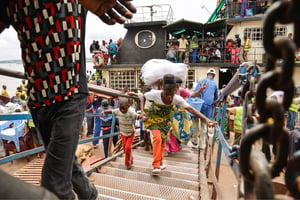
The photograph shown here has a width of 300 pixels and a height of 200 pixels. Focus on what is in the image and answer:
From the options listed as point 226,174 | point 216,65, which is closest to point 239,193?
point 226,174

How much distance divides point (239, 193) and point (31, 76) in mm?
1262

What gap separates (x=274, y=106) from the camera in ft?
1.47

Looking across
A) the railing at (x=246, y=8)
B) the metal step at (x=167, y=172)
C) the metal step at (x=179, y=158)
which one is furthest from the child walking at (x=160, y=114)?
the railing at (x=246, y=8)

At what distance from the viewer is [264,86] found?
0.45 meters

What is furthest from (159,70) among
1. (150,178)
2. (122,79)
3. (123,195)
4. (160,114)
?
(122,79)

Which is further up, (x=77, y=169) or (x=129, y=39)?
(x=129, y=39)

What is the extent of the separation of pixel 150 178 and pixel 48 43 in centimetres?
238

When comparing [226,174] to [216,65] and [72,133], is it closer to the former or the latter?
[72,133]

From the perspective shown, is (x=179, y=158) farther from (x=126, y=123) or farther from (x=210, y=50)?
(x=210, y=50)

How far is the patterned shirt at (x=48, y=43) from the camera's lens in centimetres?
116

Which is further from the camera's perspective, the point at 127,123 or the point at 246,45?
the point at 246,45

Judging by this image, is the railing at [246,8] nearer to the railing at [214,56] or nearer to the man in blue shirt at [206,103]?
the railing at [214,56]

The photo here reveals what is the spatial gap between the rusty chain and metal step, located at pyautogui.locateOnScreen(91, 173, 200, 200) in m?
2.10

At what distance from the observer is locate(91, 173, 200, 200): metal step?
7.91 ft
